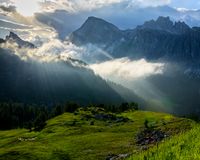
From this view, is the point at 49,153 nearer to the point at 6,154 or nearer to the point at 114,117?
the point at 6,154

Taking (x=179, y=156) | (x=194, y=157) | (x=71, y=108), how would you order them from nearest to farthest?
(x=194, y=157), (x=179, y=156), (x=71, y=108)

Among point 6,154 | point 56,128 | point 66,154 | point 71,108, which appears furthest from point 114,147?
point 71,108

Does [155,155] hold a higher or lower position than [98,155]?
higher

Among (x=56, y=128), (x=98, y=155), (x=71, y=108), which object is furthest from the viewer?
(x=71, y=108)

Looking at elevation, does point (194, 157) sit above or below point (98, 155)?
above

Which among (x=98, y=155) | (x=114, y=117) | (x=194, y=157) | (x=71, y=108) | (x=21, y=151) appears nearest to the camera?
(x=194, y=157)

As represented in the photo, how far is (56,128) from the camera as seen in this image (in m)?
111

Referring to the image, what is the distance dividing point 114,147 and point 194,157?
188 feet

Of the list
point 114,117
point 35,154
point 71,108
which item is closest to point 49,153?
point 35,154

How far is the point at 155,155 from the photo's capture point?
1931cm

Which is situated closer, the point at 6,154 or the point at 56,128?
the point at 6,154

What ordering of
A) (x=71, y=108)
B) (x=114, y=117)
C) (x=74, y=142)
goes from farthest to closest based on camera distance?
(x=71, y=108) < (x=114, y=117) < (x=74, y=142)

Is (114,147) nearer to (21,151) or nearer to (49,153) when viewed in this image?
(49,153)

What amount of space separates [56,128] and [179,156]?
95.1m
